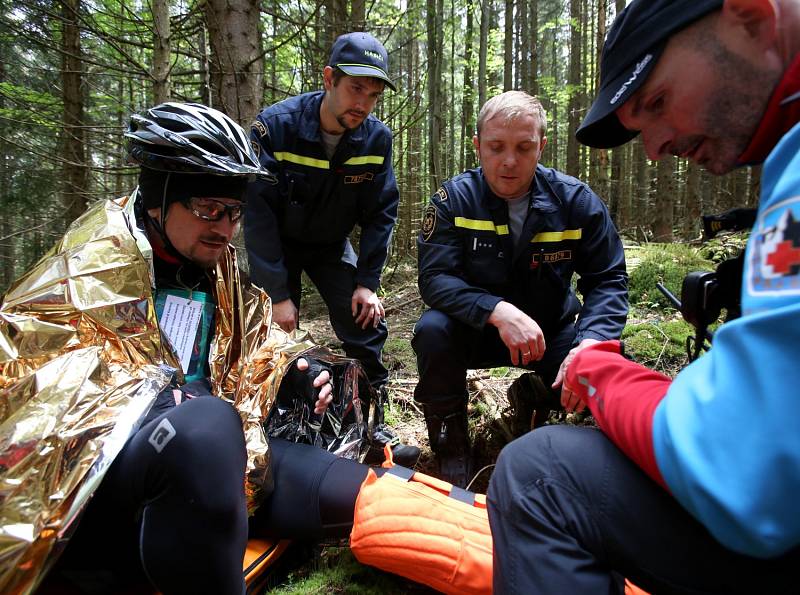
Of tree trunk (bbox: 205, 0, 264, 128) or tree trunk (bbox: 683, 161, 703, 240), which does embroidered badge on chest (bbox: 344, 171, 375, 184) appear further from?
tree trunk (bbox: 683, 161, 703, 240)

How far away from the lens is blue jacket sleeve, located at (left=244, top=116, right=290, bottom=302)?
3.21m

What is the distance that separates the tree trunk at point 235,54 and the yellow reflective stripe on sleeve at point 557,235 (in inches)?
107

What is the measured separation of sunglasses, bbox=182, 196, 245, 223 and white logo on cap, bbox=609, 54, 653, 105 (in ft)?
4.81

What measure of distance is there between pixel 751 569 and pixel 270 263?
2.86m

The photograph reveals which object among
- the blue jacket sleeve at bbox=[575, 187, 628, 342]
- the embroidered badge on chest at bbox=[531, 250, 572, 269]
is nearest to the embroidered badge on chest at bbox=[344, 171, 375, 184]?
the embroidered badge on chest at bbox=[531, 250, 572, 269]

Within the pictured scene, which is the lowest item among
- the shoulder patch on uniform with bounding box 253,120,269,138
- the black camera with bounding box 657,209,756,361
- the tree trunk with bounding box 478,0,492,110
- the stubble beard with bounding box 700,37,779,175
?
the black camera with bounding box 657,209,756,361

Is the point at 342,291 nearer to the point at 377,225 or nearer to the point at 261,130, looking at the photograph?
the point at 377,225

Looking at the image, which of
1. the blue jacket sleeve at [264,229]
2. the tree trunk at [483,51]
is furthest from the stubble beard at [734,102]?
the tree trunk at [483,51]

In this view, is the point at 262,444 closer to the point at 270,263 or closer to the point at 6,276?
the point at 270,263

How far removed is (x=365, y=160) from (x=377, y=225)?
18.5 inches

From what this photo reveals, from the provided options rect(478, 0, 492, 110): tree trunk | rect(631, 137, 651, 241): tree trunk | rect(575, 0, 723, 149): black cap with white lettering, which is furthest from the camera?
rect(631, 137, 651, 241): tree trunk

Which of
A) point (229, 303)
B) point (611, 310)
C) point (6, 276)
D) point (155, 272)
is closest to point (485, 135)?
point (611, 310)

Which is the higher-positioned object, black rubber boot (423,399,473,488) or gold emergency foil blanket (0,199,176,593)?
gold emergency foil blanket (0,199,176,593)

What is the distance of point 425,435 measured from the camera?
3227 millimetres
